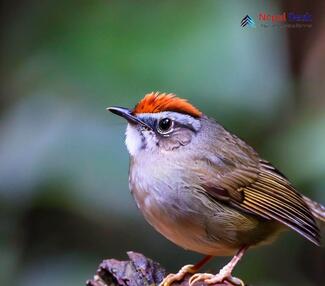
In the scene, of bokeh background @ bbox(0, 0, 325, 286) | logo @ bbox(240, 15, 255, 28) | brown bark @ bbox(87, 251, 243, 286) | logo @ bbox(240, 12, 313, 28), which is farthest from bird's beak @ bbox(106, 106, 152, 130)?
logo @ bbox(240, 12, 313, 28)

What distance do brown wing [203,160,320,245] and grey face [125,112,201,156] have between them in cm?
26

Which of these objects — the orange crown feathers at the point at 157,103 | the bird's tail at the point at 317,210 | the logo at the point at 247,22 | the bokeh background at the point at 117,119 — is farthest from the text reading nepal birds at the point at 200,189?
the logo at the point at 247,22

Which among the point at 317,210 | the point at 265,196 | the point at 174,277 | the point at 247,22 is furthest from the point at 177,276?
the point at 247,22

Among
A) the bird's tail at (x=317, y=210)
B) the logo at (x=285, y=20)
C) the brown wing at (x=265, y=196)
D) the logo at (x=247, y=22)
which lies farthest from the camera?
the logo at (x=285, y=20)

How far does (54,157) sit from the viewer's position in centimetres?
461

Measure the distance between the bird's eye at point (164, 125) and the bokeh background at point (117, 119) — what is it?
891 millimetres

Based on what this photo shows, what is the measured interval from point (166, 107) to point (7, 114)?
194 cm

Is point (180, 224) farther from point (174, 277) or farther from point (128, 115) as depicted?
point (128, 115)

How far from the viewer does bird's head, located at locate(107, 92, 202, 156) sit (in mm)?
3561

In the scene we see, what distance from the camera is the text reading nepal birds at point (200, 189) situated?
11.3ft

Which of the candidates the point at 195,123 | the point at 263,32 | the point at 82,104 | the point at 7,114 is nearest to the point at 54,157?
the point at 82,104

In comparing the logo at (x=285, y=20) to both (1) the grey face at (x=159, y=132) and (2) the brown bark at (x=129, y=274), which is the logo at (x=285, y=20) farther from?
(2) the brown bark at (x=129, y=274)

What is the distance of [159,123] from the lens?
359 centimetres

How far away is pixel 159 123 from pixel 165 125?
0.03 meters
